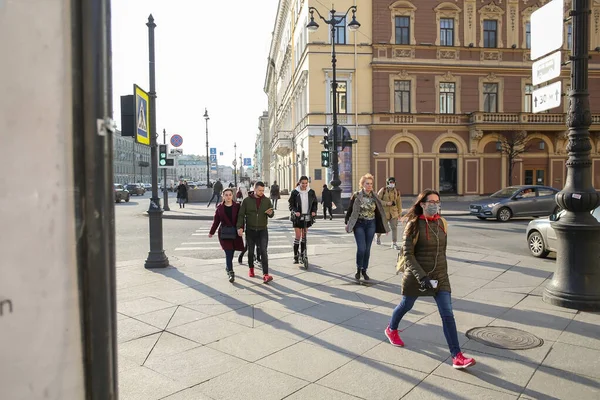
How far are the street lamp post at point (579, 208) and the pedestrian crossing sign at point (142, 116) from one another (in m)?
6.96

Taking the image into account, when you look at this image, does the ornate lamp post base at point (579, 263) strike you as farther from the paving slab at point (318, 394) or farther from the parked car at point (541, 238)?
the parked car at point (541, 238)

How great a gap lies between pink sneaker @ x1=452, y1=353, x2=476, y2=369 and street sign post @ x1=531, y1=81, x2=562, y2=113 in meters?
3.75

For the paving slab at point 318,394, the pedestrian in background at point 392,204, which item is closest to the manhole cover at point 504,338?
the paving slab at point 318,394

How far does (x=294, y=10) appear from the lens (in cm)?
4006

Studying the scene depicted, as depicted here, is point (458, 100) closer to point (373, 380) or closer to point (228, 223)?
point (228, 223)

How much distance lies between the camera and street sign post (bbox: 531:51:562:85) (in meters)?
6.06

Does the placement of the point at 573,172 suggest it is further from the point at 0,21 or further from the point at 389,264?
the point at 0,21

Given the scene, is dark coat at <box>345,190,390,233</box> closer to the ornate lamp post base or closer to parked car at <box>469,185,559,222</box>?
the ornate lamp post base

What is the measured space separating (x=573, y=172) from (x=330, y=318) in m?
3.80

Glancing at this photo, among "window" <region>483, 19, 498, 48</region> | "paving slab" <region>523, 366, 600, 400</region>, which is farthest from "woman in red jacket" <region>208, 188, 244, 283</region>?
"window" <region>483, 19, 498, 48</region>

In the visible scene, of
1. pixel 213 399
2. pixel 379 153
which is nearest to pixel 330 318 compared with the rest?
pixel 213 399

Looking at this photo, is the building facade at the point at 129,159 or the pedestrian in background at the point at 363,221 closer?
the pedestrian in background at the point at 363,221

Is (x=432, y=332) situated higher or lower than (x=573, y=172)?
lower

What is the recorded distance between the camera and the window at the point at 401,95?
3193 cm
